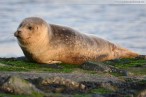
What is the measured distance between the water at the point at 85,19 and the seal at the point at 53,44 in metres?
2.88

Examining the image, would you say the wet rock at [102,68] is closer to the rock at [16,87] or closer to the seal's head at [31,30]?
the seal's head at [31,30]

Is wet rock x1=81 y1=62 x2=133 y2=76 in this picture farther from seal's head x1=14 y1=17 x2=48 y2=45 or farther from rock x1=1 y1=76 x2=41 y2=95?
rock x1=1 y1=76 x2=41 y2=95

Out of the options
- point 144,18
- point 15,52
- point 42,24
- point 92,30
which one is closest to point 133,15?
point 144,18

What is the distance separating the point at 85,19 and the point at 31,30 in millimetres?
11464

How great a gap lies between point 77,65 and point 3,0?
17.0 meters

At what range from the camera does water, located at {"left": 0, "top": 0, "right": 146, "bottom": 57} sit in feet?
63.3

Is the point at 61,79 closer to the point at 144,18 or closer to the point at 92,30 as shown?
the point at 92,30

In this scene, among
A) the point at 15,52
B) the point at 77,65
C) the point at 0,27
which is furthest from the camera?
the point at 0,27

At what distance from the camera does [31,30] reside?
13352 mm

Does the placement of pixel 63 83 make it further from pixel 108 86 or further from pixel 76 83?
pixel 108 86

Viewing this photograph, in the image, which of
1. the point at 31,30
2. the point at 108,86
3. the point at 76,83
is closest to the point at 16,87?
the point at 76,83

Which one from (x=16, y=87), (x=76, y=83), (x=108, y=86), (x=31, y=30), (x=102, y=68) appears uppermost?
(x=31, y=30)

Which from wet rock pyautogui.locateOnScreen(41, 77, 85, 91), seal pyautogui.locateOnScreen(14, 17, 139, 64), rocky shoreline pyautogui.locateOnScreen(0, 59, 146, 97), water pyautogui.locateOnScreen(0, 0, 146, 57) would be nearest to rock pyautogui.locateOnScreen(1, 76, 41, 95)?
rocky shoreline pyautogui.locateOnScreen(0, 59, 146, 97)

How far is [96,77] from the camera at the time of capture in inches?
439
